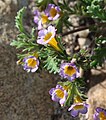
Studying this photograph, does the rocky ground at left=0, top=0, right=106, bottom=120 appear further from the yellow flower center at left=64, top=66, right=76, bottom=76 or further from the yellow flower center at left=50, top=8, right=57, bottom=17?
the yellow flower center at left=64, top=66, right=76, bottom=76

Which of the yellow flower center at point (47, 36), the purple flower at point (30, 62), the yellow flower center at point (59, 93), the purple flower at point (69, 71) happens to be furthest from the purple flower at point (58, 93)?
the yellow flower center at point (47, 36)

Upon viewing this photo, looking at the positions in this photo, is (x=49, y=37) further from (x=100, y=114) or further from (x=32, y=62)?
(x=100, y=114)

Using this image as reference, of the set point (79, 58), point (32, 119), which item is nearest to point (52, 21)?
point (79, 58)

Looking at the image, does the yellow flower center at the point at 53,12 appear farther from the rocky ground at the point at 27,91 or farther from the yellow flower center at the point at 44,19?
the rocky ground at the point at 27,91

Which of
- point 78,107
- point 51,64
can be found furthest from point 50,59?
point 78,107

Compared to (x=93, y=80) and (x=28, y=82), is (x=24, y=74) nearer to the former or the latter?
(x=28, y=82)

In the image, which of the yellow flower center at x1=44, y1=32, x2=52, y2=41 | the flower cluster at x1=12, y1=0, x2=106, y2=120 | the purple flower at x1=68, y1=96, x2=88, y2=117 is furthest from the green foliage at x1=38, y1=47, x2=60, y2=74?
the purple flower at x1=68, y1=96, x2=88, y2=117

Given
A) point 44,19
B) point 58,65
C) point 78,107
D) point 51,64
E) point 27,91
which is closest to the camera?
point 78,107

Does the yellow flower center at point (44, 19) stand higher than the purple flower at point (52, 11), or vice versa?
the purple flower at point (52, 11)
